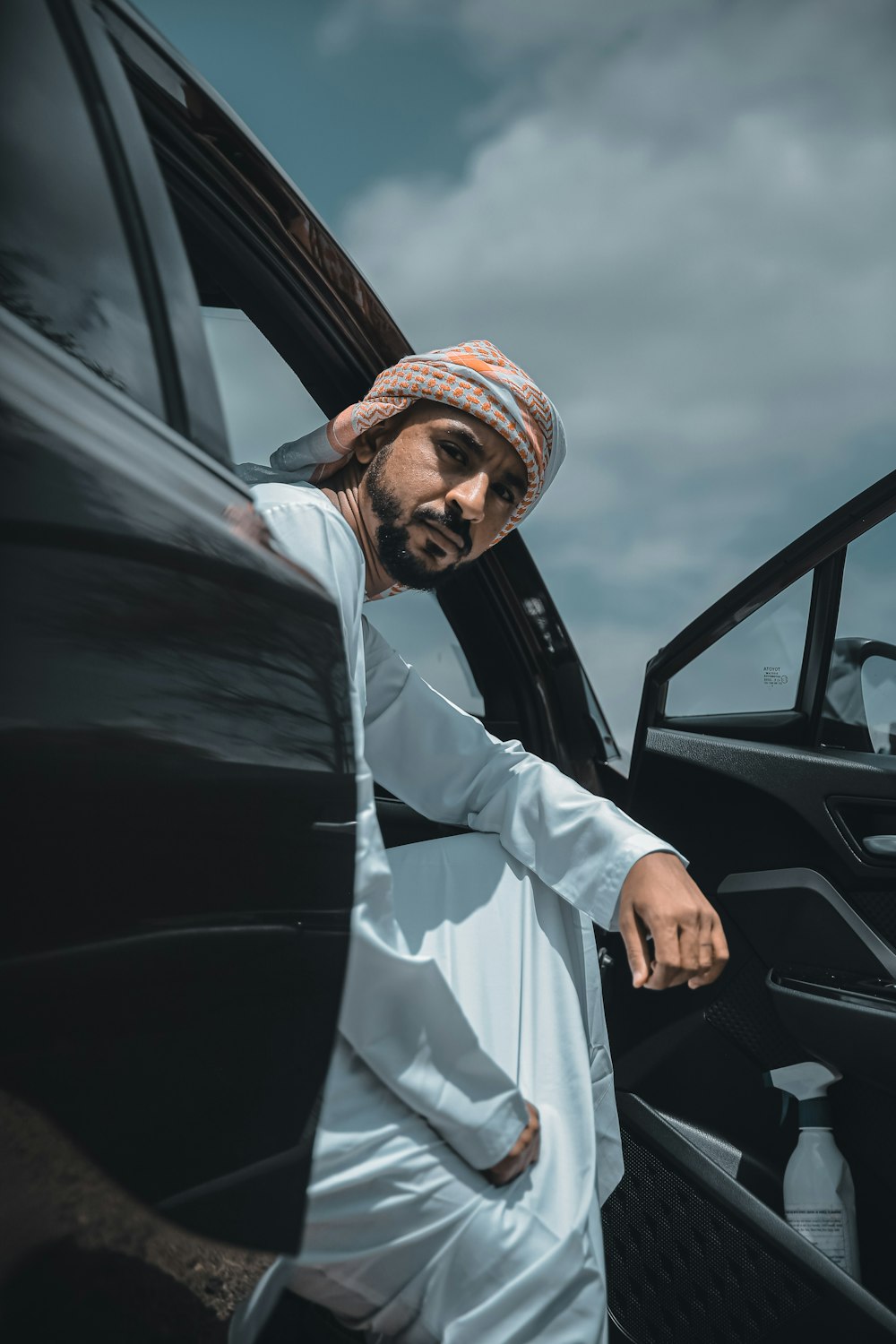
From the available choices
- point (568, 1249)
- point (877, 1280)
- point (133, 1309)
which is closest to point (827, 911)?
point (877, 1280)

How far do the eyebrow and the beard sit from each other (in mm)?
107

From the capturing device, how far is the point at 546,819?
4.16 ft

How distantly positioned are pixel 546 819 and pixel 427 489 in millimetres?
529

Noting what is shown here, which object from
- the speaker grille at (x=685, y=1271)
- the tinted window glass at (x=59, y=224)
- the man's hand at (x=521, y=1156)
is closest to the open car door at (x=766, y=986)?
the speaker grille at (x=685, y=1271)

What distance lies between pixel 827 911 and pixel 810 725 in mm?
345

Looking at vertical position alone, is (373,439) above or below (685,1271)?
above

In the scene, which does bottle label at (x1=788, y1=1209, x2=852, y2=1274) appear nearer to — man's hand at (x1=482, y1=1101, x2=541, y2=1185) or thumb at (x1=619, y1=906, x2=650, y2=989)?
thumb at (x1=619, y1=906, x2=650, y2=989)

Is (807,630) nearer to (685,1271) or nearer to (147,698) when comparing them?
(685,1271)

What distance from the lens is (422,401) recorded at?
1424 millimetres

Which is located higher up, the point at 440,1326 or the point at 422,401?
the point at 422,401

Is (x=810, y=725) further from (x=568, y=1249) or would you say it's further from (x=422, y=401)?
(x=568, y=1249)

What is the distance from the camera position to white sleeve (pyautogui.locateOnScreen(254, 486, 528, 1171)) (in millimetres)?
655

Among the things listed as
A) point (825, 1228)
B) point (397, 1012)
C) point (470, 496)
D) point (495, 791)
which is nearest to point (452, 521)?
point (470, 496)

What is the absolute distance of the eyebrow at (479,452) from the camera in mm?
1427
